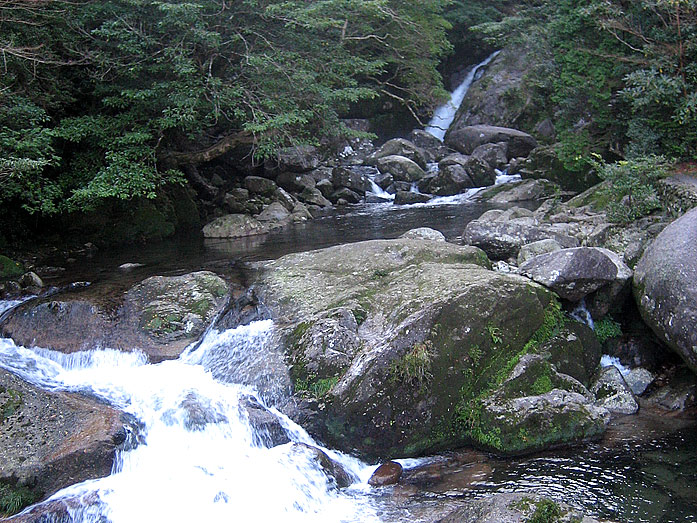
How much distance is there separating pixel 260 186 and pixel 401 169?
5.41 metres

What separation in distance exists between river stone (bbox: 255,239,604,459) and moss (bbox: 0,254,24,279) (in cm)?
552

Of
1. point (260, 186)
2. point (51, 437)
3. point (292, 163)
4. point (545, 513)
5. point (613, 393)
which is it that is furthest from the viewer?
point (292, 163)

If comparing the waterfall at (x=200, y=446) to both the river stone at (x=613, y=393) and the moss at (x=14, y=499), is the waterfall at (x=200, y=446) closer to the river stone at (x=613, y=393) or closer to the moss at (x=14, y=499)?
the moss at (x=14, y=499)

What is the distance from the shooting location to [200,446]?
5789mm

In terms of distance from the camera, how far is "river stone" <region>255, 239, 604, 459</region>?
584 cm

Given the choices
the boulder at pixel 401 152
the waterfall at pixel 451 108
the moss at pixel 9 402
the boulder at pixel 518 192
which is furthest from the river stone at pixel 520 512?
the waterfall at pixel 451 108

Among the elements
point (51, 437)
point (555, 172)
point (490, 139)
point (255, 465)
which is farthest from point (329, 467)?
point (490, 139)

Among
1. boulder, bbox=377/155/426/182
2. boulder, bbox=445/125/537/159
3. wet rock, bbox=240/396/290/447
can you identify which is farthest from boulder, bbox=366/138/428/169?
wet rock, bbox=240/396/290/447

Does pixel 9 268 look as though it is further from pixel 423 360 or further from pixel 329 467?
pixel 423 360

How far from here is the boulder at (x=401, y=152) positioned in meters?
22.4

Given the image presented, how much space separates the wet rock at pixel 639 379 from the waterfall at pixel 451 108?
20.7 metres

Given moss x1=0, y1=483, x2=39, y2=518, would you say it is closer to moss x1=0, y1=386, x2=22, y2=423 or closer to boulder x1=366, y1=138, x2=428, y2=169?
moss x1=0, y1=386, x2=22, y2=423

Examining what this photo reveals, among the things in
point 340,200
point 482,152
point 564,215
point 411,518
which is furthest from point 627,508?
point 482,152

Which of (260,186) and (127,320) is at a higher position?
(127,320)
